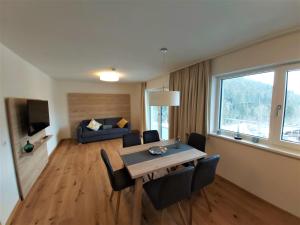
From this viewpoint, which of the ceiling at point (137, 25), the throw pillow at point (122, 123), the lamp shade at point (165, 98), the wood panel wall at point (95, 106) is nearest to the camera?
the ceiling at point (137, 25)

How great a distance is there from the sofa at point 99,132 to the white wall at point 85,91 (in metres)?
0.75

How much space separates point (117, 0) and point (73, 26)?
691 millimetres

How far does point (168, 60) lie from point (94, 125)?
387cm

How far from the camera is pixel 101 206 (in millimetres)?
1977

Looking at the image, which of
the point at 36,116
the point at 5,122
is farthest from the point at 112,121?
the point at 5,122

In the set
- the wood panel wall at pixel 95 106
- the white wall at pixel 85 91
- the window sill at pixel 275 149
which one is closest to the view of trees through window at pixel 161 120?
the white wall at pixel 85 91

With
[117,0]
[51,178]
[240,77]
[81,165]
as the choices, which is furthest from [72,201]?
[240,77]

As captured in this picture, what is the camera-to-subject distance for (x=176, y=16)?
138 centimetres

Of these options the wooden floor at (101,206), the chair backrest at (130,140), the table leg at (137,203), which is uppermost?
the chair backrest at (130,140)

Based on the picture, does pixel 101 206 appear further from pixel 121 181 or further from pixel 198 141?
pixel 198 141

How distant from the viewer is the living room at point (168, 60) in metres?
1.36

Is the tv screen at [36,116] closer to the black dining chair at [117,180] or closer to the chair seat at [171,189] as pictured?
the black dining chair at [117,180]

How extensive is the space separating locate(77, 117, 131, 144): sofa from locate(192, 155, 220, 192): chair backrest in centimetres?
410

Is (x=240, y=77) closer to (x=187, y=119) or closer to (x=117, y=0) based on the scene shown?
(x=187, y=119)
